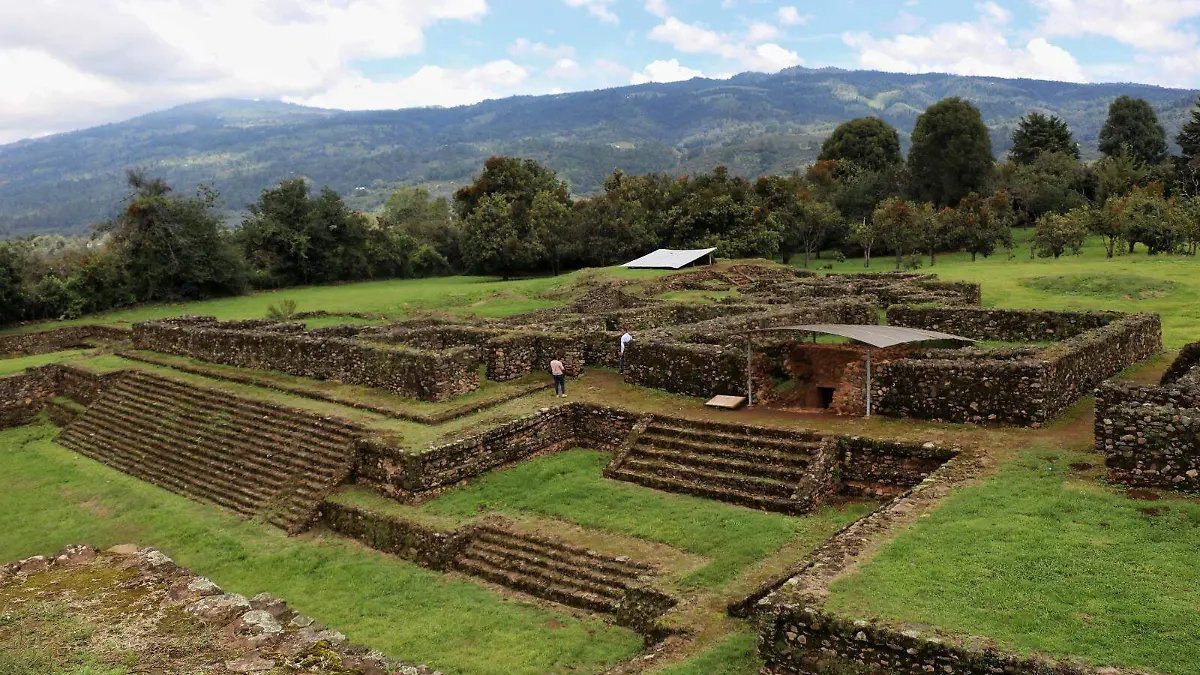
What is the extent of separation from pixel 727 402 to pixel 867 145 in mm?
58456

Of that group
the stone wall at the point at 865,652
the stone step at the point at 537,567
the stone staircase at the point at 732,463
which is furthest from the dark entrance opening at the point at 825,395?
the stone wall at the point at 865,652

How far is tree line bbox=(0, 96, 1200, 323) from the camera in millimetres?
37469

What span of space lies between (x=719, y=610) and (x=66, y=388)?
24.0 metres

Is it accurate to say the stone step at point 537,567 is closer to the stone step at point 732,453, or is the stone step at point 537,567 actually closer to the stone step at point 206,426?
the stone step at point 732,453

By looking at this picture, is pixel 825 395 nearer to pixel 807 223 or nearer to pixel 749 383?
pixel 749 383

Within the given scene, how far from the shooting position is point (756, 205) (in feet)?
154

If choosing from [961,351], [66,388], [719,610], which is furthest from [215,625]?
[66,388]

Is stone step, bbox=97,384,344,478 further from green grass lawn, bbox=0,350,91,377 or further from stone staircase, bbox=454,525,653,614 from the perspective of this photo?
green grass lawn, bbox=0,350,91,377

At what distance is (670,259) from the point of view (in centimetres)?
3978

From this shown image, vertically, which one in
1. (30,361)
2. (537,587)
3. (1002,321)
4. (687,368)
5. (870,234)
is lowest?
(537,587)

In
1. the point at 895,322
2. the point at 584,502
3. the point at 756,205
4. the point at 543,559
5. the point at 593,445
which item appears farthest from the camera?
the point at 756,205

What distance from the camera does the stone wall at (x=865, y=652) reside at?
5977mm

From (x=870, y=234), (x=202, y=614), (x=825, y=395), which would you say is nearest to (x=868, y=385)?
(x=825, y=395)

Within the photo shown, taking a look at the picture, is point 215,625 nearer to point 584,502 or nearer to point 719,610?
point 584,502
